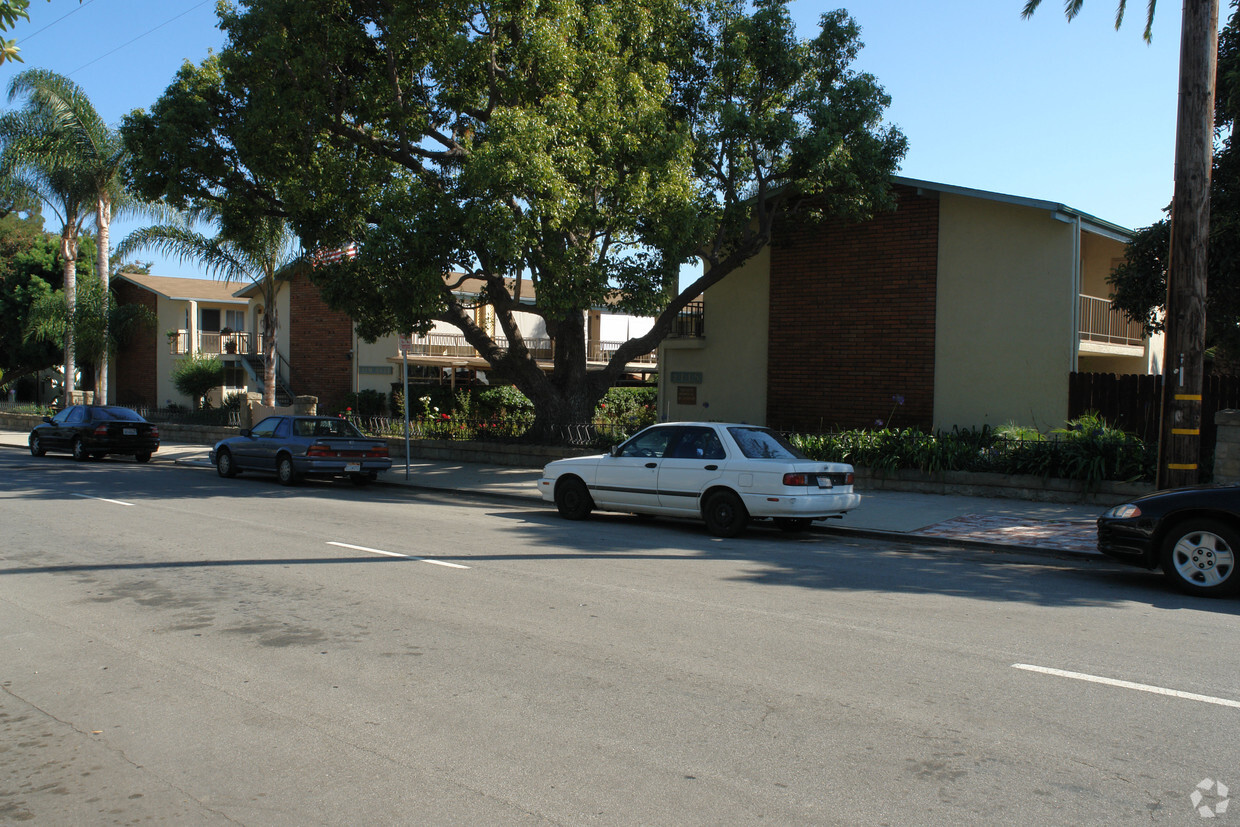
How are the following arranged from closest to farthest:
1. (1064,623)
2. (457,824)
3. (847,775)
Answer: (457,824) < (847,775) < (1064,623)

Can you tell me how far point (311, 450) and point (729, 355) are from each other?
1084 centimetres

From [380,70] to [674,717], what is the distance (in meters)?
16.3

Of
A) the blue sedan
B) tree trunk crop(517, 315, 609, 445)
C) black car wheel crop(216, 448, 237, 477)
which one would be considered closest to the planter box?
tree trunk crop(517, 315, 609, 445)

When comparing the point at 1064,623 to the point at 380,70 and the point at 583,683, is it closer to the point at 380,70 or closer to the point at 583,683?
the point at 583,683

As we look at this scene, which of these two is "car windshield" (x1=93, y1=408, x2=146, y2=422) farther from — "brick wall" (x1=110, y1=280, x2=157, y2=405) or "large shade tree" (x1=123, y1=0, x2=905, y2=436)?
"brick wall" (x1=110, y1=280, x2=157, y2=405)

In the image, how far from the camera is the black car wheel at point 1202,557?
8156 millimetres

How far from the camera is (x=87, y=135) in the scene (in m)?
32.1

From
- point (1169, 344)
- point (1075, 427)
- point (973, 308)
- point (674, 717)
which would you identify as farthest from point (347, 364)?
point (674, 717)

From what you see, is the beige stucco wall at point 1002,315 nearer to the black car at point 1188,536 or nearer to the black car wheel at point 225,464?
the black car at point 1188,536

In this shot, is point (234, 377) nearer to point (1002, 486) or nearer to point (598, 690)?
point (1002, 486)

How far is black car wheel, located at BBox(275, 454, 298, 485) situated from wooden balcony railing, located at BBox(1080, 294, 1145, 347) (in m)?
16.2

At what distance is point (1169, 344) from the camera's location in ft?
33.9

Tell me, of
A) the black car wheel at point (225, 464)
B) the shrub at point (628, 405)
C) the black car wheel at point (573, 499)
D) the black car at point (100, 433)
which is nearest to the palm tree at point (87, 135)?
the black car at point (100, 433)

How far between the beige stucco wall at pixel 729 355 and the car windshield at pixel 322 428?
28.7 feet
